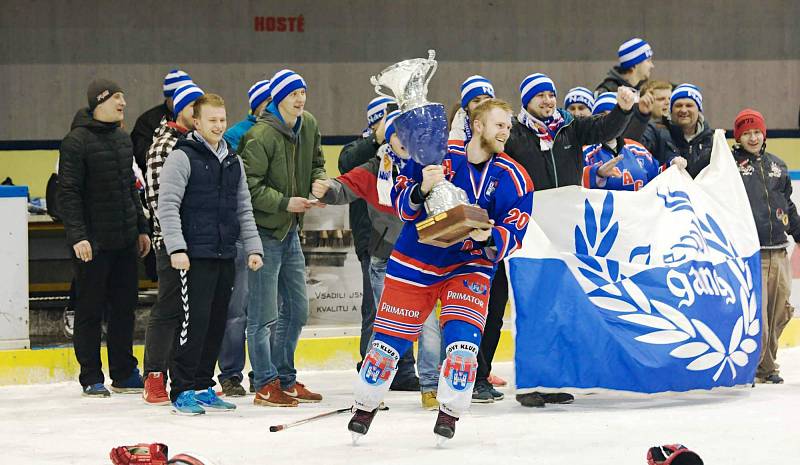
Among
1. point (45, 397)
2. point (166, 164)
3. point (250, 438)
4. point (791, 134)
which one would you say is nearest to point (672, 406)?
point (250, 438)

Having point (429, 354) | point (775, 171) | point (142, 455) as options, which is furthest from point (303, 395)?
point (775, 171)

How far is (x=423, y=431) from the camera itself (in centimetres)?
572

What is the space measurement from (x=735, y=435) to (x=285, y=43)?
885 centimetres

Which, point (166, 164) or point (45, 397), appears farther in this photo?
point (45, 397)

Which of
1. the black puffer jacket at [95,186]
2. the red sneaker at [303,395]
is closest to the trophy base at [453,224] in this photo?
the red sneaker at [303,395]

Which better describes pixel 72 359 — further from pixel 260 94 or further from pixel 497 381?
pixel 497 381

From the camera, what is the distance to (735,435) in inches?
217

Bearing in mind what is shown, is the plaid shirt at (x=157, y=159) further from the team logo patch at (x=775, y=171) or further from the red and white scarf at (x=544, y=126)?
the team logo patch at (x=775, y=171)

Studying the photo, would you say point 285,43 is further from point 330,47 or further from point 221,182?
point 221,182

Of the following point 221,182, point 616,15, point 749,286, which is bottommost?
point 749,286

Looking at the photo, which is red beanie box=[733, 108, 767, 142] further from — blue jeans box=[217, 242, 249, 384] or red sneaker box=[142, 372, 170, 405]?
red sneaker box=[142, 372, 170, 405]

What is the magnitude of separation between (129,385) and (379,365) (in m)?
2.25

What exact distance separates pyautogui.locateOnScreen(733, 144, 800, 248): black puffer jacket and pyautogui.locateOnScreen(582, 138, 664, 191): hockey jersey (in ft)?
1.86

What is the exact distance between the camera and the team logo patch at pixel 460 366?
5305 millimetres
